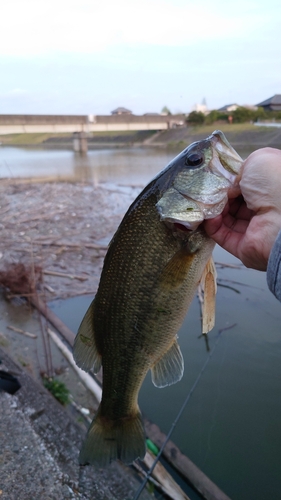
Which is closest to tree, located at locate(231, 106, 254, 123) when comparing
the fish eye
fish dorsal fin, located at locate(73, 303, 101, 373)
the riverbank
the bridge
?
the riverbank

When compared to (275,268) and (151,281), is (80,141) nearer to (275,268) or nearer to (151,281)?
(151,281)

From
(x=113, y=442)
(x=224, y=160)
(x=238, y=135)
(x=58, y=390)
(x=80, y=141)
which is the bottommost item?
(x=58, y=390)

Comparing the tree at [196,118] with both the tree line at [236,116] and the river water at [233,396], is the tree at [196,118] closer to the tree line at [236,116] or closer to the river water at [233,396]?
the tree line at [236,116]

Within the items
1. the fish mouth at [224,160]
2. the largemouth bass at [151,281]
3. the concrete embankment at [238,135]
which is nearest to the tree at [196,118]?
the concrete embankment at [238,135]

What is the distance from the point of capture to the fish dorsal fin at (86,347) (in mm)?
2406

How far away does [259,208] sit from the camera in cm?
205

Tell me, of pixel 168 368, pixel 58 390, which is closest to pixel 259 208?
pixel 168 368

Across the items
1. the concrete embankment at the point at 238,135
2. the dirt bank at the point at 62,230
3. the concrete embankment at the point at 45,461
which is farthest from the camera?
the concrete embankment at the point at 238,135

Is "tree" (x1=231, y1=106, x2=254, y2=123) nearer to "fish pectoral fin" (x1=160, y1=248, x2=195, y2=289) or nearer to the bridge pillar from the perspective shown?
the bridge pillar

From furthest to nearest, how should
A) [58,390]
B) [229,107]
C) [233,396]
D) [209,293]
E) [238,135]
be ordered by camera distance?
[229,107] → [238,135] → [233,396] → [58,390] → [209,293]

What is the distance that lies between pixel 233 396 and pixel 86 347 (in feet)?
11.6

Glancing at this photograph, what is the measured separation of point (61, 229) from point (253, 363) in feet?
27.5

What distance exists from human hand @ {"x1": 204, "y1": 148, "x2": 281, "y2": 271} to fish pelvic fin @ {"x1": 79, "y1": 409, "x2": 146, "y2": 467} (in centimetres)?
126

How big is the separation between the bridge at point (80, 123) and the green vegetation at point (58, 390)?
32589mm
